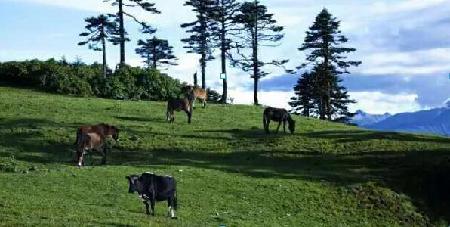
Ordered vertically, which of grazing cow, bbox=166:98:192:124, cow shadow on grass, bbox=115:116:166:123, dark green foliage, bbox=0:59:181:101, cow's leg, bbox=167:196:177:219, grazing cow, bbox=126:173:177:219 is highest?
dark green foliage, bbox=0:59:181:101

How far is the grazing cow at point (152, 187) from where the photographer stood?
2095cm

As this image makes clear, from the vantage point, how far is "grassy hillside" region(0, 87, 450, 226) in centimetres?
2338

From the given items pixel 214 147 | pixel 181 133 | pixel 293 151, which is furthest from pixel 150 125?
pixel 293 151

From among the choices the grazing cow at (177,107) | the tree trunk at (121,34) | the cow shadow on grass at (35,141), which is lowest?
the cow shadow on grass at (35,141)

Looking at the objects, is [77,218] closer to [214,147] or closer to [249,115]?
[214,147]

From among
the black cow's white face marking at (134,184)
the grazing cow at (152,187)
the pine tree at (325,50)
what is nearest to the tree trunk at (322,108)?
the pine tree at (325,50)

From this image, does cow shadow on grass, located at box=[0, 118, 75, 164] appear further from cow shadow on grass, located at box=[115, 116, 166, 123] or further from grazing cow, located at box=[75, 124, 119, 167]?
cow shadow on grass, located at box=[115, 116, 166, 123]

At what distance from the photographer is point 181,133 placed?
43.2 meters

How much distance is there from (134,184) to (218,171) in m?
11.9

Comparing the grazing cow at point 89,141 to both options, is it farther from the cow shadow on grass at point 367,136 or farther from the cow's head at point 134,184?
the cow shadow on grass at point 367,136

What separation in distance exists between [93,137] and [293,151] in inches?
485

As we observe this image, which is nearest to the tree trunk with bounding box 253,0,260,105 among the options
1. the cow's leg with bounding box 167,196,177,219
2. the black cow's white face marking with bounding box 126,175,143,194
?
the cow's leg with bounding box 167,196,177,219

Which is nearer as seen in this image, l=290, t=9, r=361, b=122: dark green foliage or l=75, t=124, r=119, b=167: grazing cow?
l=75, t=124, r=119, b=167: grazing cow

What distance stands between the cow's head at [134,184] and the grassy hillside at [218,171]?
31.4 inches
